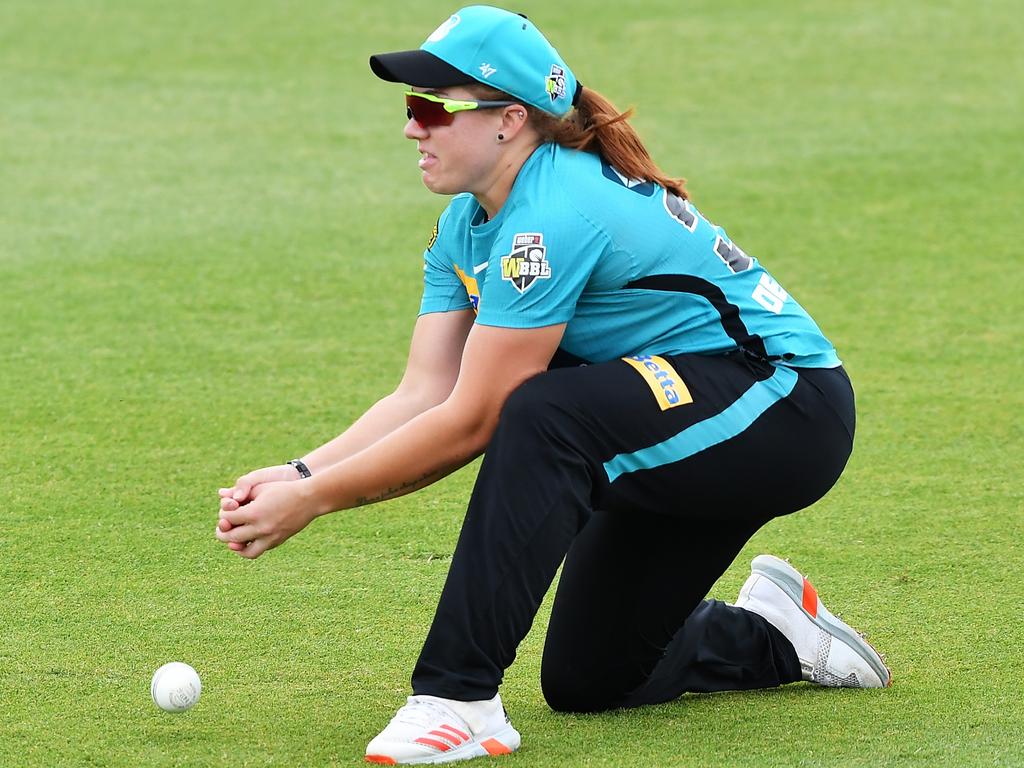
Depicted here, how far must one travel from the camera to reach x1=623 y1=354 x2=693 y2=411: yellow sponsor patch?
11.0ft

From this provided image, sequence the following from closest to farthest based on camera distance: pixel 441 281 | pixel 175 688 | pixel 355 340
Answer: pixel 175 688
pixel 441 281
pixel 355 340

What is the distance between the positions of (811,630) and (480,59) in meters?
1.54

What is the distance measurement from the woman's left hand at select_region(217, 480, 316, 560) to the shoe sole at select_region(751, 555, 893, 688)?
4.09 feet

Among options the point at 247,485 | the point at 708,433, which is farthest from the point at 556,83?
the point at 247,485

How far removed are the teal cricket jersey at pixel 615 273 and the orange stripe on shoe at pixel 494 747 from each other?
0.82 metres

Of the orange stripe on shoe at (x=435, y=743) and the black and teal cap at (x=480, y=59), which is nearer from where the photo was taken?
the orange stripe on shoe at (x=435, y=743)

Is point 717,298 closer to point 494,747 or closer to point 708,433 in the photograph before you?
point 708,433

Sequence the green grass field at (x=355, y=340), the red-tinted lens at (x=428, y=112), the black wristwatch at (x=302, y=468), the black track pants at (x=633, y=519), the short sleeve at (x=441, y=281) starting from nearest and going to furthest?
the black track pants at (x=633, y=519), the red-tinted lens at (x=428, y=112), the black wristwatch at (x=302, y=468), the green grass field at (x=355, y=340), the short sleeve at (x=441, y=281)

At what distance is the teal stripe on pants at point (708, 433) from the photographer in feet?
11.0

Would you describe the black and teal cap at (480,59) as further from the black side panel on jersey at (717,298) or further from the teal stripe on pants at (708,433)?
the teal stripe on pants at (708,433)

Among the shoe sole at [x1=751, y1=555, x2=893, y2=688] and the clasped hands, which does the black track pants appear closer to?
the shoe sole at [x1=751, y1=555, x2=893, y2=688]

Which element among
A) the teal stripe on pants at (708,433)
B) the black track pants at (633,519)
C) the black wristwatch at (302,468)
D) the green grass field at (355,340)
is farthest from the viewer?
the green grass field at (355,340)

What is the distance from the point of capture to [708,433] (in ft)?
11.1

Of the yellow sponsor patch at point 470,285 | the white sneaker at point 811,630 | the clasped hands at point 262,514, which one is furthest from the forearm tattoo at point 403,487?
the white sneaker at point 811,630
